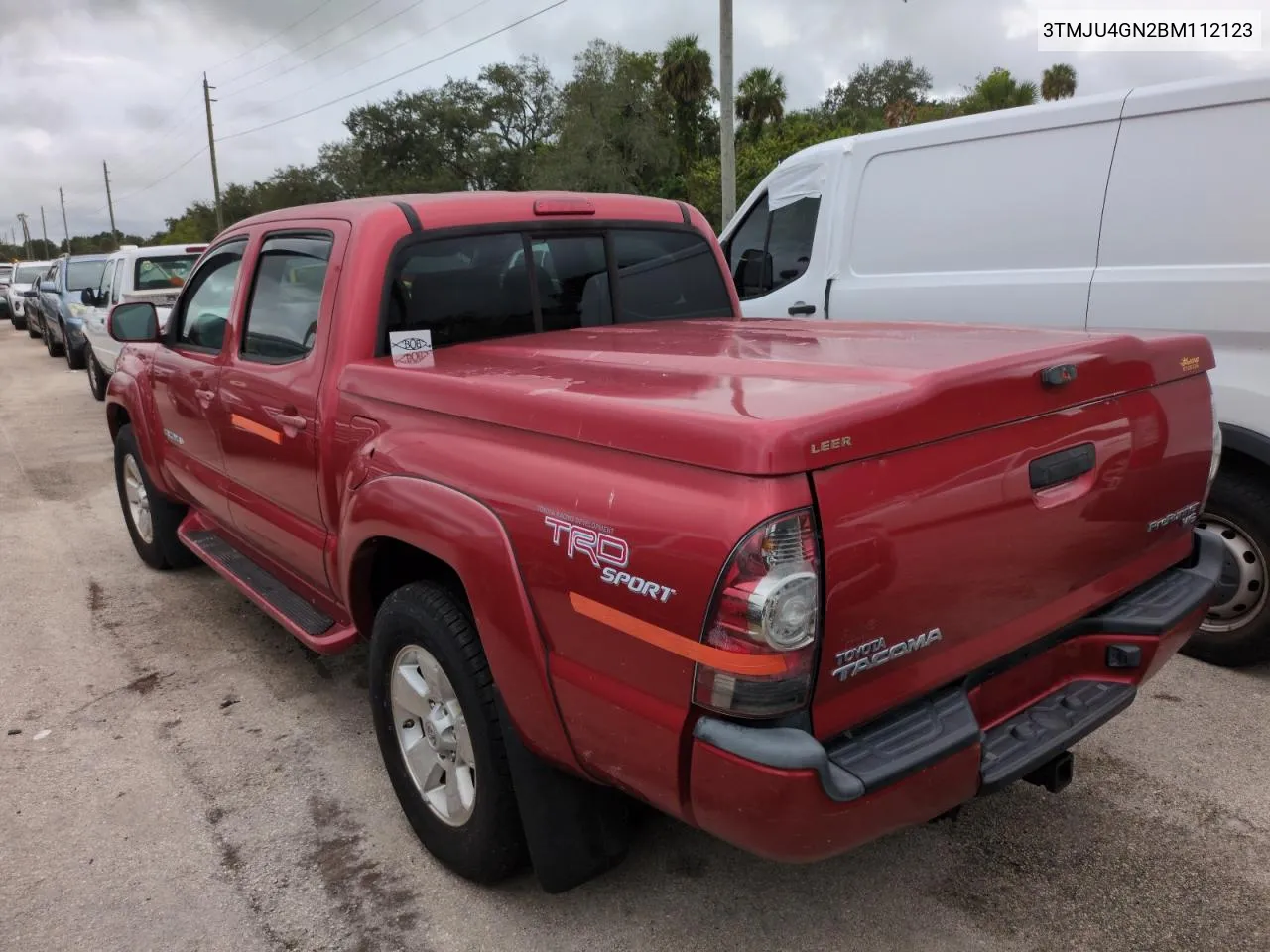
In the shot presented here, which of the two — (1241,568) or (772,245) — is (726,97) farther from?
(1241,568)

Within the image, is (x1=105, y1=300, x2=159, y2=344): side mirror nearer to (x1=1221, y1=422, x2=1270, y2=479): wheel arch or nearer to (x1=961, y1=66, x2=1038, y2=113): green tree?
(x1=1221, y1=422, x2=1270, y2=479): wheel arch

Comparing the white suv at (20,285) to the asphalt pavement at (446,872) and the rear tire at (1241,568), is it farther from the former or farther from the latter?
the rear tire at (1241,568)

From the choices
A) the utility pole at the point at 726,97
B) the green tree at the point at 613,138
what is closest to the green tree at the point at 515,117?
the green tree at the point at 613,138

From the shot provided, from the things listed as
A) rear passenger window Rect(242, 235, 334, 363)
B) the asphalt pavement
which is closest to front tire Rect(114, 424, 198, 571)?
the asphalt pavement

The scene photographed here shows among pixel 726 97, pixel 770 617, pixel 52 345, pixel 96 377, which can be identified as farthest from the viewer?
pixel 52 345

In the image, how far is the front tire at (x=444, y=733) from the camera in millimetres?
2344

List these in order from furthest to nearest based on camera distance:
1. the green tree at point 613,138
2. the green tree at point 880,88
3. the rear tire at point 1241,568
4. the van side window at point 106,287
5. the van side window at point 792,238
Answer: the green tree at point 880,88 < the green tree at point 613,138 < the van side window at point 106,287 < the van side window at point 792,238 < the rear tire at point 1241,568

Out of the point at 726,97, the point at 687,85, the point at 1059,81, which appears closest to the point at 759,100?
the point at 687,85

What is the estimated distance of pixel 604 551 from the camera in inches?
73.2

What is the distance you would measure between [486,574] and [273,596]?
74.5 inches

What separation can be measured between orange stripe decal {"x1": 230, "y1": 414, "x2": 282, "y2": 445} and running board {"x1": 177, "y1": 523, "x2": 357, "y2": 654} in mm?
644

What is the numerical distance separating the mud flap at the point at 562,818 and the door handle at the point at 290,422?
1385mm

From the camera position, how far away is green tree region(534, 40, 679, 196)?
32.6 metres

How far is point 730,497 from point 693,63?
3424cm
